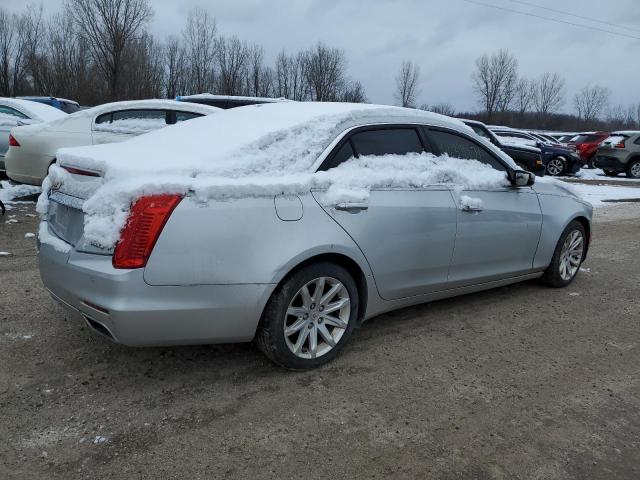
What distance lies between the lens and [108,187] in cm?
293

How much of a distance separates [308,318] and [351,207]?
28.8 inches

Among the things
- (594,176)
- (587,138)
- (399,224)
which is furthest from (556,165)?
(399,224)

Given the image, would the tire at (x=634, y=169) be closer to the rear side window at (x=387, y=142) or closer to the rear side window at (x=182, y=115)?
the rear side window at (x=182, y=115)

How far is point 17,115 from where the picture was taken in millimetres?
9898

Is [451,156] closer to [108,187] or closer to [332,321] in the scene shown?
[332,321]

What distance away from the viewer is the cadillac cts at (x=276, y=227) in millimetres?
2842

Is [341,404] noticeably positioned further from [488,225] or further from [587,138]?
[587,138]

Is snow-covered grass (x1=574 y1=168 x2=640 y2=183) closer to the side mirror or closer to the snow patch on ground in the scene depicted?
the side mirror

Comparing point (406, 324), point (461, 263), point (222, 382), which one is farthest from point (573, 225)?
point (222, 382)

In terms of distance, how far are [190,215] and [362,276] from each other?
1.23 m

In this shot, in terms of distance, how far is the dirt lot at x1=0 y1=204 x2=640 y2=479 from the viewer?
8.38 feet

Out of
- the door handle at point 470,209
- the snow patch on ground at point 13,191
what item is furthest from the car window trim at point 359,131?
the snow patch on ground at point 13,191

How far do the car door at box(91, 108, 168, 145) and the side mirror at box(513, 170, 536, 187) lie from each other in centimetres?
556

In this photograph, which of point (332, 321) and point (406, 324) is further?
point (406, 324)
